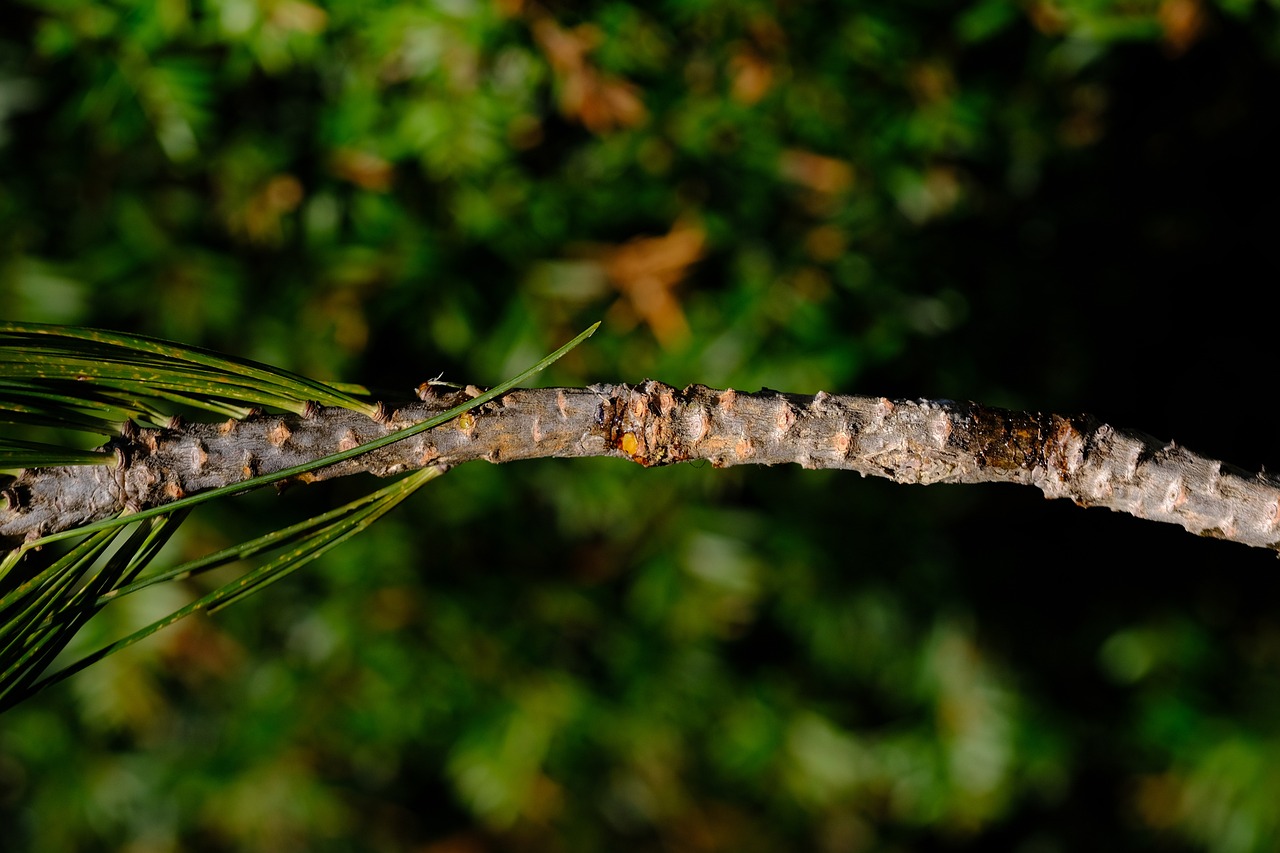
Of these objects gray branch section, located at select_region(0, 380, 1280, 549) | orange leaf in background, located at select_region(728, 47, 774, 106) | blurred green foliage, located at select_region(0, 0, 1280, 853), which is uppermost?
orange leaf in background, located at select_region(728, 47, 774, 106)

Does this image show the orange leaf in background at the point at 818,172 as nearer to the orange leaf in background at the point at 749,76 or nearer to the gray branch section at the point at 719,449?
the orange leaf in background at the point at 749,76

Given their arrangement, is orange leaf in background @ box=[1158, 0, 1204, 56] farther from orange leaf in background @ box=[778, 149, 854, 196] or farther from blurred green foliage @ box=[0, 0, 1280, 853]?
orange leaf in background @ box=[778, 149, 854, 196]

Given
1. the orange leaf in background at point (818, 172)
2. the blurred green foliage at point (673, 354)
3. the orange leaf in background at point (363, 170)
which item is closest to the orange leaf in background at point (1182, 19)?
the blurred green foliage at point (673, 354)

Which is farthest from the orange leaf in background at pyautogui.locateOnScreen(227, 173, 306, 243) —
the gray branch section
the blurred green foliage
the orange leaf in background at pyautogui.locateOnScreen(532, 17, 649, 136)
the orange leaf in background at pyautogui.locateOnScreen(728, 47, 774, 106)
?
the gray branch section

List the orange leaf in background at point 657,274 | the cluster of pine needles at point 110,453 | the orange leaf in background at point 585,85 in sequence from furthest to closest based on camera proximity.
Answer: the orange leaf in background at point 657,274 < the orange leaf in background at point 585,85 < the cluster of pine needles at point 110,453

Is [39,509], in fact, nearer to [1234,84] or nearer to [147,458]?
[147,458]

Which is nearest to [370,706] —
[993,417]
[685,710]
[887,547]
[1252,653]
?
[685,710]

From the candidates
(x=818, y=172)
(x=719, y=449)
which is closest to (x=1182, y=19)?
A: (x=818, y=172)
